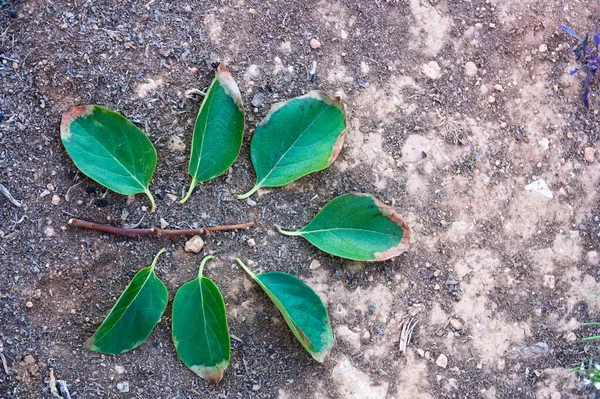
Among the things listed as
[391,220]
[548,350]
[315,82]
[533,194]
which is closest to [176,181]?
[315,82]

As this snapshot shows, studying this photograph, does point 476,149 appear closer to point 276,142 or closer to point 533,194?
point 533,194

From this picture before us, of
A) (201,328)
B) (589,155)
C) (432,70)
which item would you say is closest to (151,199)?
(201,328)

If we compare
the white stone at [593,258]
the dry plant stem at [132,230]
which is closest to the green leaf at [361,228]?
the dry plant stem at [132,230]

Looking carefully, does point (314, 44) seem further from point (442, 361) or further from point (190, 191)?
point (442, 361)

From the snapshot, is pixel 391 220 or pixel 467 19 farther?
pixel 467 19

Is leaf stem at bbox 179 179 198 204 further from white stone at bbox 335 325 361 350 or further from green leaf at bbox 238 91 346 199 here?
white stone at bbox 335 325 361 350

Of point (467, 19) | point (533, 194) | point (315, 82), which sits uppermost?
point (467, 19)
